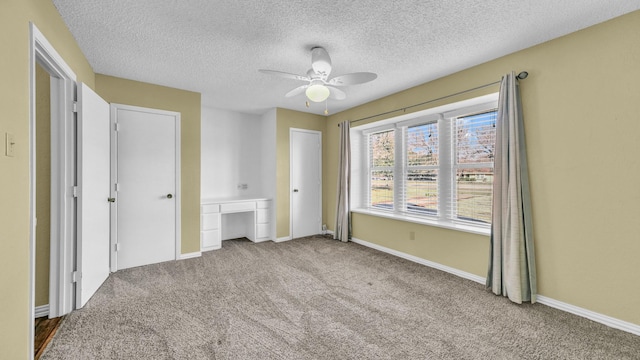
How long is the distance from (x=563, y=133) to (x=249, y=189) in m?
4.67

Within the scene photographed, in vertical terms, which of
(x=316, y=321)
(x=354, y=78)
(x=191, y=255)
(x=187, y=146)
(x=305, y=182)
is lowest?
(x=316, y=321)

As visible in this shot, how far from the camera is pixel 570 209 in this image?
231 centimetres

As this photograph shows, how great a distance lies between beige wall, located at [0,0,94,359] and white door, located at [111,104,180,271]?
1.88 m

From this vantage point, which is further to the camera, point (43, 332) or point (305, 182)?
point (305, 182)

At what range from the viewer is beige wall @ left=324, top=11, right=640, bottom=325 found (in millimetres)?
2012

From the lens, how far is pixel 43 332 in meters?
2.01

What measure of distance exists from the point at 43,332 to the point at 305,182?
3823 mm

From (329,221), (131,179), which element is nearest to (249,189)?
(329,221)

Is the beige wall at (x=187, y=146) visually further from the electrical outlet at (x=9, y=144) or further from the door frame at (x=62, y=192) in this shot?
the electrical outlet at (x=9, y=144)

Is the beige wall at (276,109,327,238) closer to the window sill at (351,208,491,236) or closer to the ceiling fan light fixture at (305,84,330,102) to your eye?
the window sill at (351,208,491,236)

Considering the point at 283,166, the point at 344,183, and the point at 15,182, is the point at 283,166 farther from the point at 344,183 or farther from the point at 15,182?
the point at 15,182

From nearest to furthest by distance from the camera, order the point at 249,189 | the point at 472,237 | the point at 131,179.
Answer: the point at 472,237
the point at 131,179
the point at 249,189

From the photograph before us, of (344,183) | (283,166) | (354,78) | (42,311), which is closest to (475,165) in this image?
(354,78)

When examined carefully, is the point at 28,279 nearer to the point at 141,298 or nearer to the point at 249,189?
the point at 141,298
